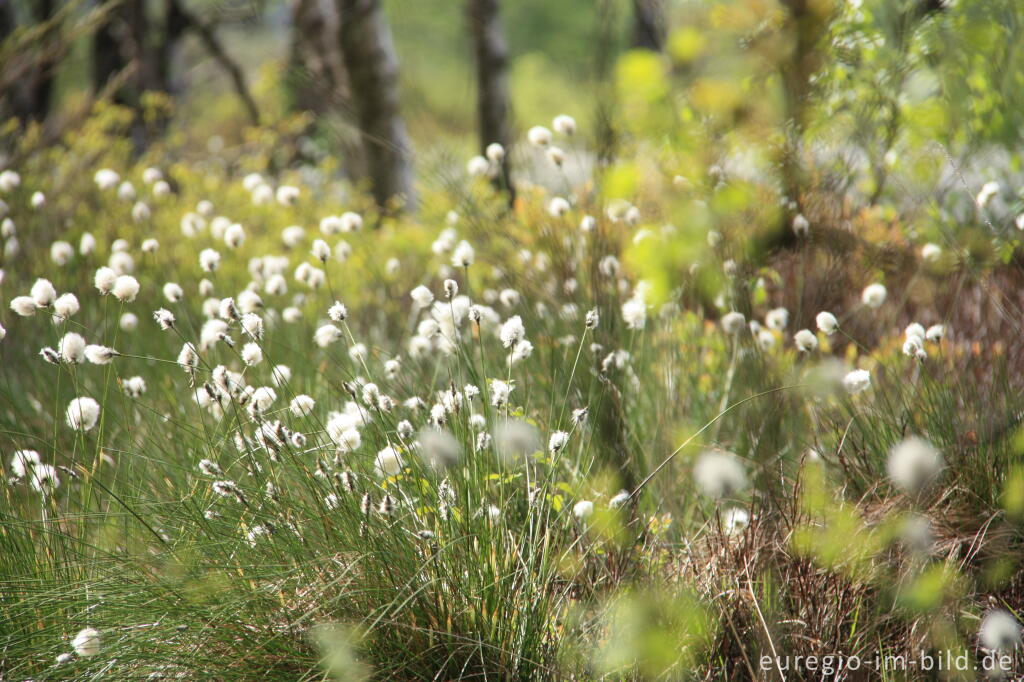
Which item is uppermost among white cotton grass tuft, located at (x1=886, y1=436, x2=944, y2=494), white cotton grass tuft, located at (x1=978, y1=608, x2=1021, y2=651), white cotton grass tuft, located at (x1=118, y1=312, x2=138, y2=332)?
white cotton grass tuft, located at (x1=118, y1=312, x2=138, y2=332)

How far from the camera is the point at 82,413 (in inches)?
91.4

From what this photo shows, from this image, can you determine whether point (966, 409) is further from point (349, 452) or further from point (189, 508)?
point (189, 508)

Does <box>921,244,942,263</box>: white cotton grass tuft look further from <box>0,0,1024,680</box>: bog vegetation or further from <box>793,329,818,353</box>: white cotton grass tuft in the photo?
<box>793,329,818,353</box>: white cotton grass tuft

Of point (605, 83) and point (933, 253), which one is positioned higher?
point (605, 83)

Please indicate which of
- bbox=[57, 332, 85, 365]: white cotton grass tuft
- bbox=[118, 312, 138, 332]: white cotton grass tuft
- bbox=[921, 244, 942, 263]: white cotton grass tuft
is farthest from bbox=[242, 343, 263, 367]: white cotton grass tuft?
bbox=[921, 244, 942, 263]: white cotton grass tuft

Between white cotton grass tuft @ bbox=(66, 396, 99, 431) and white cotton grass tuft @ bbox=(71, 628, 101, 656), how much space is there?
62 centimetres

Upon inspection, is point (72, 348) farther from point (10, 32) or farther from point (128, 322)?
point (10, 32)

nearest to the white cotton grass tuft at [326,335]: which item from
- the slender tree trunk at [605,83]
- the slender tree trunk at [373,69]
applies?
the slender tree trunk at [605,83]

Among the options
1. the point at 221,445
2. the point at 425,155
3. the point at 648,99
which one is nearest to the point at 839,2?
the point at 648,99

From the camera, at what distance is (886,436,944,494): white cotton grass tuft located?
2.07 meters

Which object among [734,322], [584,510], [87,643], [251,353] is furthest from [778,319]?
[87,643]

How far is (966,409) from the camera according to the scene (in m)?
2.44

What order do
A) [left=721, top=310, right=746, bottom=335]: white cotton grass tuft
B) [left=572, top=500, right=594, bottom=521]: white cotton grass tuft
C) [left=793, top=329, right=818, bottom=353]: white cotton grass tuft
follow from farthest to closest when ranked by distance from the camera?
[left=721, top=310, right=746, bottom=335]: white cotton grass tuft → [left=793, top=329, right=818, bottom=353]: white cotton grass tuft → [left=572, top=500, right=594, bottom=521]: white cotton grass tuft

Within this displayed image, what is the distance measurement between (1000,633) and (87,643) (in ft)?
6.55
